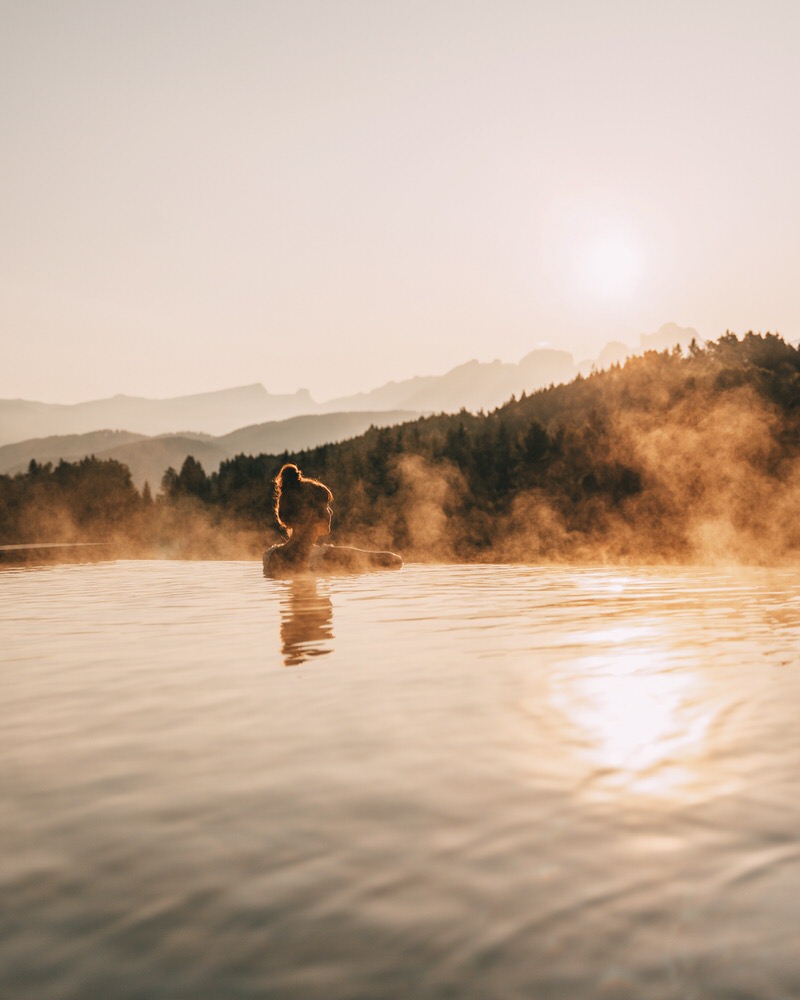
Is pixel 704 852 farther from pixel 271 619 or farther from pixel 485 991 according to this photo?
pixel 271 619

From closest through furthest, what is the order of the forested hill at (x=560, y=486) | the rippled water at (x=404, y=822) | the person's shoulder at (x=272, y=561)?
the rippled water at (x=404, y=822), the person's shoulder at (x=272, y=561), the forested hill at (x=560, y=486)

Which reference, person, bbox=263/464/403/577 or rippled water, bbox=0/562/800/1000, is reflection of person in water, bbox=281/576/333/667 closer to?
rippled water, bbox=0/562/800/1000

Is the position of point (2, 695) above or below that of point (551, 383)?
below

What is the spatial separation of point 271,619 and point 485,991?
23.4 feet

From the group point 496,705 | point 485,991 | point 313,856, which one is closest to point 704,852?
point 485,991

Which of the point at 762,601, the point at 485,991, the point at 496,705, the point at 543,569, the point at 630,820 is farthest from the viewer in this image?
the point at 543,569

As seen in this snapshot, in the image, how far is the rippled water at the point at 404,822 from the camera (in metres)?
2.09

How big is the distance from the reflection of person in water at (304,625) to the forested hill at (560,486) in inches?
441

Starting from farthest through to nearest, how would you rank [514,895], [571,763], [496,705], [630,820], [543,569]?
[543,569] → [496,705] → [571,763] → [630,820] → [514,895]

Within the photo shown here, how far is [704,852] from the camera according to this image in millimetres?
2668

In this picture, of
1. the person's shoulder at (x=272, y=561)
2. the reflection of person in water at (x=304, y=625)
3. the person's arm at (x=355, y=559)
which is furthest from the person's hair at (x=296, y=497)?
the reflection of person in water at (x=304, y=625)

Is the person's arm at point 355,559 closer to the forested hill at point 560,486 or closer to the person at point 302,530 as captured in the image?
the person at point 302,530

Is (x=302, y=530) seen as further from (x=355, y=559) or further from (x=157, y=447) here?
(x=157, y=447)

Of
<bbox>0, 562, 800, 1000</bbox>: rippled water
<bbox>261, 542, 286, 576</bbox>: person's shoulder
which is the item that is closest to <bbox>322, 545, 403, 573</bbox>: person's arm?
<bbox>261, 542, 286, 576</bbox>: person's shoulder
